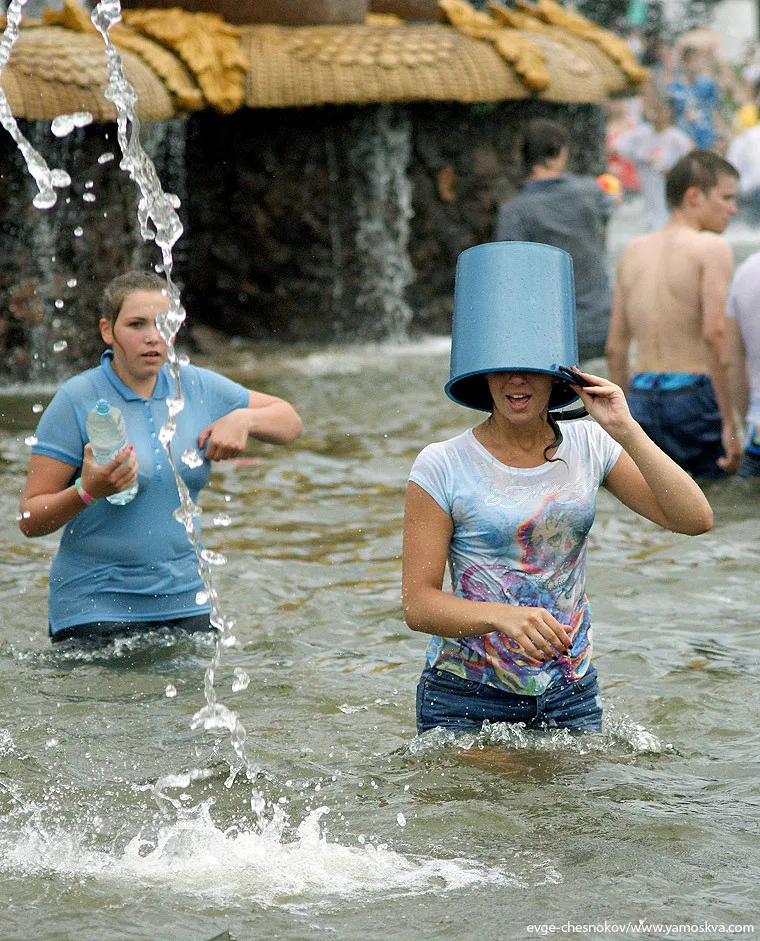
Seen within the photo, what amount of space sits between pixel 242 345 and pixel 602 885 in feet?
28.8

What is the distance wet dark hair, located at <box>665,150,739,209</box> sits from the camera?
713 cm

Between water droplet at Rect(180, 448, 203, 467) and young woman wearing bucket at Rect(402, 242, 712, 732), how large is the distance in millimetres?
1240

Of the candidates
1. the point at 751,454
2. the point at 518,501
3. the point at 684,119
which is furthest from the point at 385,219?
the point at 518,501

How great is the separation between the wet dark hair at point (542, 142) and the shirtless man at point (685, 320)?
1.02 meters

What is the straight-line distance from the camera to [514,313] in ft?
12.2

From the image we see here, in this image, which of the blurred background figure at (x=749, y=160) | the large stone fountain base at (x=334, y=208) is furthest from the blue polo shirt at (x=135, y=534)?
the blurred background figure at (x=749, y=160)

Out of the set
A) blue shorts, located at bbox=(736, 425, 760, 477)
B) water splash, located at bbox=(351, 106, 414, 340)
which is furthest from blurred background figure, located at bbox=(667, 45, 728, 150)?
blue shorts, located at bbox=(736, 425, 760, 477)

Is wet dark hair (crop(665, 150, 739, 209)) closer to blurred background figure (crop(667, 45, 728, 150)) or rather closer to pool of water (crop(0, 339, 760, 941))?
pool of water (crop(0, 339, 760, 941))

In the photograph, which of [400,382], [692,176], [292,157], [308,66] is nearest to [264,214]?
[292,157]

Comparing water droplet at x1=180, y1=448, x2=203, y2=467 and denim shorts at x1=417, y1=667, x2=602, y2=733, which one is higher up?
water droplet at x1=180, y1=448, x2=203, y2=467

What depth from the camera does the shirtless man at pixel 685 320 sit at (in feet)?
23.4

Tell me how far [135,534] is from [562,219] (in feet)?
13.4

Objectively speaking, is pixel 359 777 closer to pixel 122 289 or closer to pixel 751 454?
pixel 122 289

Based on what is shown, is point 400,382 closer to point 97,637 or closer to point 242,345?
point 242,345
